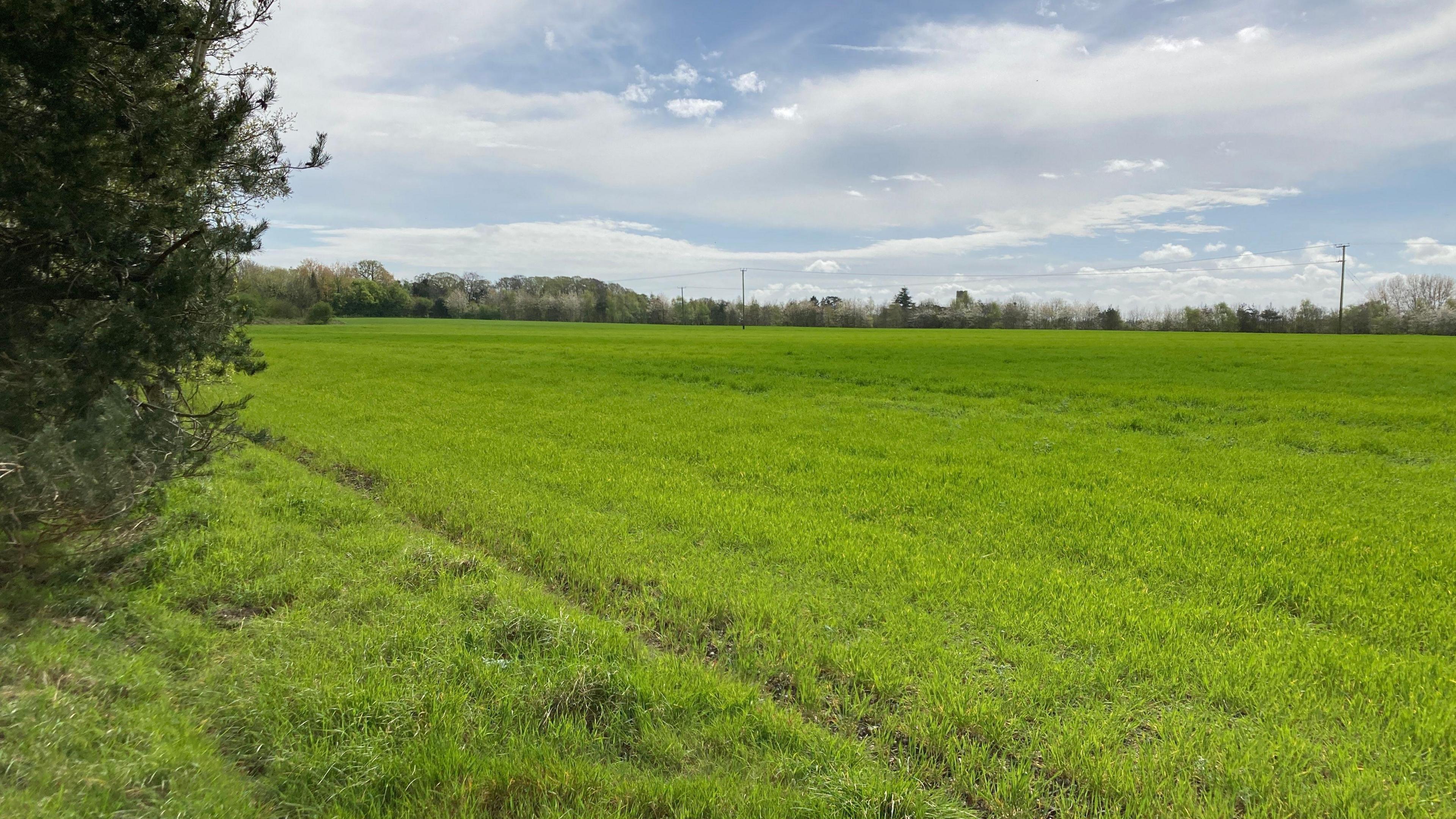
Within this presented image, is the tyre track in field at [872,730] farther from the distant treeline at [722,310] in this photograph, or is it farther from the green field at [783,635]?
the distant treeline at [722,310]

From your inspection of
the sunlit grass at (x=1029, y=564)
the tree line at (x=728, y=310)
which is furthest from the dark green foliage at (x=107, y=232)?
the tree line at (x=728, y=310)

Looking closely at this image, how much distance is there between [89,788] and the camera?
337cm

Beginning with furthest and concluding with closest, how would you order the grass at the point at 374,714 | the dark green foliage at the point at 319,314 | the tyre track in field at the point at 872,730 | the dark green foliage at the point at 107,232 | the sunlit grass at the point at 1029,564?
the dark green foliage at the point at 319,314
the dark green foliage at the point at 107,232
the sunlit grass at the point at 1029,564
the tyre track in field at the point at 872,730
the grass at the point at 374,714

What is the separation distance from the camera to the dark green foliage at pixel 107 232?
5.08m

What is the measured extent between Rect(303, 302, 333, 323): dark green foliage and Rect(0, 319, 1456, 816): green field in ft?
317

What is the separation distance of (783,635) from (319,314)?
10788cm

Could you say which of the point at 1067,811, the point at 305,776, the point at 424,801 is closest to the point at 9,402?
the point at 305,776

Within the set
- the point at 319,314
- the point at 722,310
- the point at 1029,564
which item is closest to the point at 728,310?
the point at 722,310

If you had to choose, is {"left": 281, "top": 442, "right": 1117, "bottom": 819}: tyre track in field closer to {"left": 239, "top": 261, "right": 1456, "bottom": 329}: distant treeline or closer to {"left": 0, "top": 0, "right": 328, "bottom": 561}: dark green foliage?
{"left": 0, "top": 0, "right": 328, "bottom": 561}: dark green foliage

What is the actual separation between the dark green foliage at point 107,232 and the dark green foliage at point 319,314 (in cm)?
10275

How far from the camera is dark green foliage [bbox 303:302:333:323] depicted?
94.9 meters

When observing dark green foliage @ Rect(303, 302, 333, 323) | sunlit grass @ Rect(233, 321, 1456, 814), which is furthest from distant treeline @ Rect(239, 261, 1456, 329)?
sunlit grass @ Rect(233, 321, 1456, 814)

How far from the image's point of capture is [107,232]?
18.5 ft

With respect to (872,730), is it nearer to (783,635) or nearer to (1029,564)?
(783,635)
